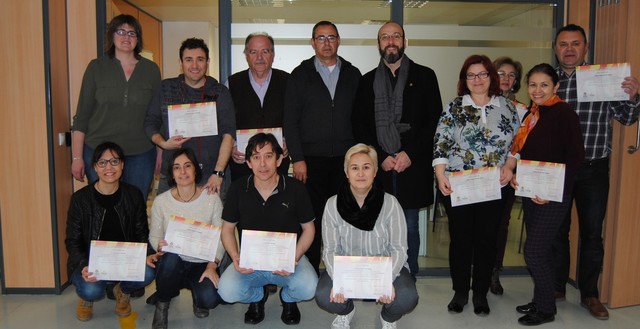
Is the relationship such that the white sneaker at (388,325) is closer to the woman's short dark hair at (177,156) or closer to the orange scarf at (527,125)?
the orange scarf at (527,125)

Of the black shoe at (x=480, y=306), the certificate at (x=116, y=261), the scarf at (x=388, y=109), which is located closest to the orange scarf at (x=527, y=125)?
Answer: the scarf at (x=388, y=109)

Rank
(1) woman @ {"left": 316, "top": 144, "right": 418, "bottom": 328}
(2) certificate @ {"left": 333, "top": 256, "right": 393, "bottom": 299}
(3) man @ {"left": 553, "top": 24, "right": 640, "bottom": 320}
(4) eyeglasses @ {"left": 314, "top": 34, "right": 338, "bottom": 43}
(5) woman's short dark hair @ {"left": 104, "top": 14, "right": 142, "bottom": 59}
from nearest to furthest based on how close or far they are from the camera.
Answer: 1. (2) certificate @ {"left": 333, "top": 256, "right": 393, "bottom": 299}
2. (1) woman @ {"left": 316, "top": 144, "right": 418, "bottom": 328}
3. (3) man @ {"left": 553, "top": 24, "right": 640, "bottom": 320}
4. (5) woman's short dark hair @ {"left": 104, "top": 14, "right": 142, "bottom": 59}
5. (4) eyeglasses @ {"left": 314, "top": 34, "right": 338, "bottom": 43}

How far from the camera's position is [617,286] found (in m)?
3.68

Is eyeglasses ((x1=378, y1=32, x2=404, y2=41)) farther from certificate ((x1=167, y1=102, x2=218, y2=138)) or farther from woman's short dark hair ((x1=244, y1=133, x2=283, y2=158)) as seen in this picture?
certificate ((x1=167, y1=102, x2=218, y2=138))

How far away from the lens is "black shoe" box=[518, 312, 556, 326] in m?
3.42

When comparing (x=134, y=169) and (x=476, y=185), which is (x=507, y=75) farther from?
(x=134, y=169)

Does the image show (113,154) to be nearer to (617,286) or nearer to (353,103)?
(353,103)

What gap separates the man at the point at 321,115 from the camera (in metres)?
3.71

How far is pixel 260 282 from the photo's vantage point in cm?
327

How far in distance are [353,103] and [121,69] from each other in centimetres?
163

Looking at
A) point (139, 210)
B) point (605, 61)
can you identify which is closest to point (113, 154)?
point (139, 210)

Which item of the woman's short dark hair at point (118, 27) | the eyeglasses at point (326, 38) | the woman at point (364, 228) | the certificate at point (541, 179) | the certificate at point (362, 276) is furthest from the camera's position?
the eyeglasses at point (326, 38)

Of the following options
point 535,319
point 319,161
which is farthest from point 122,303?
point 535,319

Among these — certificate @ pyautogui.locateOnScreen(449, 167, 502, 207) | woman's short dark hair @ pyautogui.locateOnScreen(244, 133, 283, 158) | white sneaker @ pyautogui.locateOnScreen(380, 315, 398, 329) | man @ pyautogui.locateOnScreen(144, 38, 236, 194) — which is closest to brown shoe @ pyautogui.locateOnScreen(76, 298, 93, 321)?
man @ pyautogui.locateOnScreen(144, 38, 236, 194)
